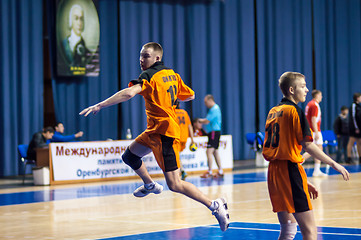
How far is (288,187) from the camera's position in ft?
14.2

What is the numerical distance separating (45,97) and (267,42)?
796 centimetres

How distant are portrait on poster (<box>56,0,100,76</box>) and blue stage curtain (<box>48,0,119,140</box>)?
219 mm

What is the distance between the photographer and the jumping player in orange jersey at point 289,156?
4266mm

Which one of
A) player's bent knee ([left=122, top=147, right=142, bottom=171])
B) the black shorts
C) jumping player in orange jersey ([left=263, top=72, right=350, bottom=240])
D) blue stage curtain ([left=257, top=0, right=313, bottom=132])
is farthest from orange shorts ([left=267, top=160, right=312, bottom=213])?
blue stage curtain ([left=257, top=0, right=313, bottom=132])

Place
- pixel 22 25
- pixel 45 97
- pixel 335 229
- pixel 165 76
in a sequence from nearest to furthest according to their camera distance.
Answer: pixel 165 76, pixel 335 229, pixel 22 25, pixel 45 97

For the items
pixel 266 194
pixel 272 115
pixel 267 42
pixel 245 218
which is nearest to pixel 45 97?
pixel 267 42

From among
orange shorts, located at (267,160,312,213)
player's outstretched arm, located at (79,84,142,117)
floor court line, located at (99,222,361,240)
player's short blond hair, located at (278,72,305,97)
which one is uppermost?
player's short blond hair, located at (278,72,305,97)

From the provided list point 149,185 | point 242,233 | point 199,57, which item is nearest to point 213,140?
point 199,57

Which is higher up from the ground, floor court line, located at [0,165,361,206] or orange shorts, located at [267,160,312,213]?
orange shorts, located at [267,160,312,213]

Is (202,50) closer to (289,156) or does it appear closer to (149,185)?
(149,185)

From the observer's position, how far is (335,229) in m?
6.56

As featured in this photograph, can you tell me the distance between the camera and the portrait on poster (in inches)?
656

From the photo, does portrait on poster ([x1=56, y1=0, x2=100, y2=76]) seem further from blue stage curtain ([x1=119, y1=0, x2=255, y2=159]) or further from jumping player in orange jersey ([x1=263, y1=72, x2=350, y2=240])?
jumping player in orange jersey ([x1=263, y1=72, x2=350, y2=240])

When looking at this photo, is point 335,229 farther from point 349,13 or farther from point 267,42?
point 349,13
